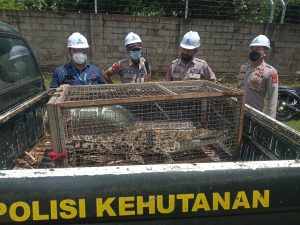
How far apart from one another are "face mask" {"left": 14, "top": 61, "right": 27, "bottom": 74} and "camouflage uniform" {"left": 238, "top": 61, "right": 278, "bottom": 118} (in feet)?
7.79

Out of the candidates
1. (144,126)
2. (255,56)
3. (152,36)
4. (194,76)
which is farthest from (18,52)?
(152,36)

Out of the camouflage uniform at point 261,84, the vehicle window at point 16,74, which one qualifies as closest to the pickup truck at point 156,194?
the vehicle window at point 16,74

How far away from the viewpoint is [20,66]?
A: 3381mm

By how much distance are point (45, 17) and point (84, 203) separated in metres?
8.66

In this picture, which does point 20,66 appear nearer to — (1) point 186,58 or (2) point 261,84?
(1) point 186,58

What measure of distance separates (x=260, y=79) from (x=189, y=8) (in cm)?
664

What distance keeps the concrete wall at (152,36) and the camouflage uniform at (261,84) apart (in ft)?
18.5

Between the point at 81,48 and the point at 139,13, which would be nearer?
the point at 81,48

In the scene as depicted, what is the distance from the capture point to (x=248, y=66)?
14.1ft

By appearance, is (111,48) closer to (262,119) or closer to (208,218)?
(262,119)

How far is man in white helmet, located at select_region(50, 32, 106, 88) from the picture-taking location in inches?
158

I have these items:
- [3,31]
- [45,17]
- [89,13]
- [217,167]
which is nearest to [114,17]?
[89,13]

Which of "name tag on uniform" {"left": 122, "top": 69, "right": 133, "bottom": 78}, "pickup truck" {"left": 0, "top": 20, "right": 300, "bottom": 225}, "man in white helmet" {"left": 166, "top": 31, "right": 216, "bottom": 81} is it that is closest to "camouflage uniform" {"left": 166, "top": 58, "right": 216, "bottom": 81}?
"man in white helmet" {"left": 166, "top": 31, "right": 216, "bottom": 81}

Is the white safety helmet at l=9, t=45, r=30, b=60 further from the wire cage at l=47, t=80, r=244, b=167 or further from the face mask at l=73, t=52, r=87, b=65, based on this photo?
the wire cage at l=47, t=80, r=244, b=167
